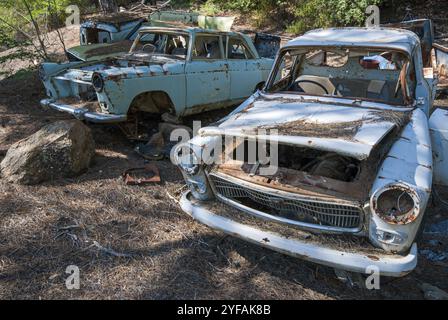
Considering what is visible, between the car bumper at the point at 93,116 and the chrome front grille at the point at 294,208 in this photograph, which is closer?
the chrome front grille at the point at 294,208

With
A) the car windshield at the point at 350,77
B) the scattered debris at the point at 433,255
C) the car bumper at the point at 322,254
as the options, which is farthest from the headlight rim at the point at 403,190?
the car windshield at the point at 350,77

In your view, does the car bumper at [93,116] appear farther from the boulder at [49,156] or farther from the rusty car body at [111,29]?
the rusty car body at [111,29]

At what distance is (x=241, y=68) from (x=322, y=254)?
4490 mm

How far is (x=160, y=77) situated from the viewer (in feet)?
17.6

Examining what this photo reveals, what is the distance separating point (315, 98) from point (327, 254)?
1.86 meters

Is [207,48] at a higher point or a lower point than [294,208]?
higher

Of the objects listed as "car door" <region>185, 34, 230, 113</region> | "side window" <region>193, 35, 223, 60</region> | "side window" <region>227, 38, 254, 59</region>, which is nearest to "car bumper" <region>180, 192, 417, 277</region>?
"car door" <region>185, 34, 230, 113</region>

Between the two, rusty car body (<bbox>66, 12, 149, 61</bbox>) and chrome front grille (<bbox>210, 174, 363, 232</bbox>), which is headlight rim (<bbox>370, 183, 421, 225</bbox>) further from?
rusty car body (<bbox>66, 12, 149, 61</bbox>)

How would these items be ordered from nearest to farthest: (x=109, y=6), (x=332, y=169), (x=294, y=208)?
(x=294, y=208) → (x=332, y=169) → (x=109, y=6)

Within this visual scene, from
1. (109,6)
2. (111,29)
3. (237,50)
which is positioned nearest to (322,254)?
(237,50)

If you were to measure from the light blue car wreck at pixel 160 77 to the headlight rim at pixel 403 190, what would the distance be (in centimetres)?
342

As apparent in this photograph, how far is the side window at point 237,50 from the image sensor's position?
6488mm

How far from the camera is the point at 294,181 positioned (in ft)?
9.42

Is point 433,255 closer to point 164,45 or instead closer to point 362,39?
point 362,39
